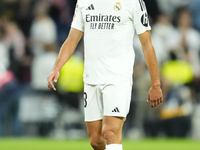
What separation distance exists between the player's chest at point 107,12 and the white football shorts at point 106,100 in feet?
2.20

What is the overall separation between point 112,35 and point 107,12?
252mm

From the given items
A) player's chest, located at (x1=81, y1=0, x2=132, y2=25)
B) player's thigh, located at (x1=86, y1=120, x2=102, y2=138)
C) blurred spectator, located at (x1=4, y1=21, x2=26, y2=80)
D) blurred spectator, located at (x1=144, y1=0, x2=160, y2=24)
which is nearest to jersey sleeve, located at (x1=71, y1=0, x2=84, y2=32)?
player's chest, located at (x1=81, y1=0, x2=132, y2=25)

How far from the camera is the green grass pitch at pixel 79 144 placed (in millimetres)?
9297

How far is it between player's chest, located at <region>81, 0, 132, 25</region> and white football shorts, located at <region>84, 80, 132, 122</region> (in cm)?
67

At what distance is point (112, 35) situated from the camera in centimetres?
513

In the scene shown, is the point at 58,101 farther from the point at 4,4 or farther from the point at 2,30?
the point at 4,4

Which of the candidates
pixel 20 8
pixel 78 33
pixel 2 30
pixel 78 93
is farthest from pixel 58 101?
pixel 78 33

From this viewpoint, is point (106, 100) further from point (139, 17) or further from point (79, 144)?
point (79, 144)

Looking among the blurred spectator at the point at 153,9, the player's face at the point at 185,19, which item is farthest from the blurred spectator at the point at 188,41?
the blurred spectator at the point at 153,9

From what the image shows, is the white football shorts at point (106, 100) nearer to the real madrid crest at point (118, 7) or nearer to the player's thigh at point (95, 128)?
the player's thigh at point (95, 128)

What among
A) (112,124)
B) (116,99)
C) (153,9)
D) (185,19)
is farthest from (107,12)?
(153,9)

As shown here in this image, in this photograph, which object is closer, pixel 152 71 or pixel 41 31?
pixel 152 71

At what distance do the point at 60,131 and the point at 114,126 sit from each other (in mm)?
6328

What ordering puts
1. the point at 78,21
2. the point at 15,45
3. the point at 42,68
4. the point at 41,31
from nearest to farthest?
1. the point at 78,21
2. the point at 42,68
3. the point at 15,45
4. the point at 41,31
